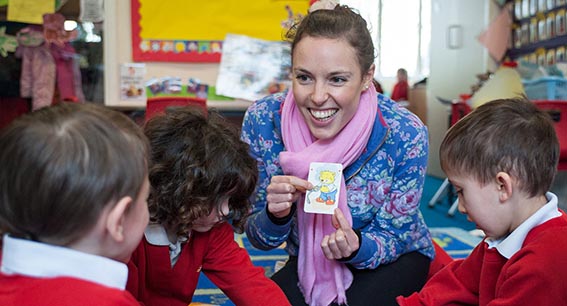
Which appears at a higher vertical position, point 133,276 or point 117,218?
point 117,218

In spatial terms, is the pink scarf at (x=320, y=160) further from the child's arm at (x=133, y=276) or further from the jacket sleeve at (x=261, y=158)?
the child's arm at (x=133, y=276)

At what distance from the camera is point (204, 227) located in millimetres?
1271

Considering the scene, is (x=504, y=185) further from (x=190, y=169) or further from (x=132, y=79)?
(x=132, y=79)

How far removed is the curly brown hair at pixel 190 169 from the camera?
1.18m

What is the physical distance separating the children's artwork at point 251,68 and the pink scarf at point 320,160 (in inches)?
63.5

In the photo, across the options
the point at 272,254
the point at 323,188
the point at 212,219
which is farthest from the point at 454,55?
the point at 212,219

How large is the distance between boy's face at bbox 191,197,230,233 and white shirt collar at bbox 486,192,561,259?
1.93ft

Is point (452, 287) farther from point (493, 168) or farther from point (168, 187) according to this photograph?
point (168, 187)

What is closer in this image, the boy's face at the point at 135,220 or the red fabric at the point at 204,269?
the boy's face at the point at 135,220

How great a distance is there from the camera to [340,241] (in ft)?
4.57

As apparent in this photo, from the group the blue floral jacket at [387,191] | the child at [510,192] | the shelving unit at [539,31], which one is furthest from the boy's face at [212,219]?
the shelving unit at [539,31]

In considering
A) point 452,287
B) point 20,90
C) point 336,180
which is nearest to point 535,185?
point 452,287

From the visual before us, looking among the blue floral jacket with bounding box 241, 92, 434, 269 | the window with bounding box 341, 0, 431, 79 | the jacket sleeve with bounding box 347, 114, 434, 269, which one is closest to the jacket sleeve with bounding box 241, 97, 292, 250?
the blue floral jacket with bounding box 241, 92, 434, 269

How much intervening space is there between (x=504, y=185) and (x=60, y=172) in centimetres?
85
